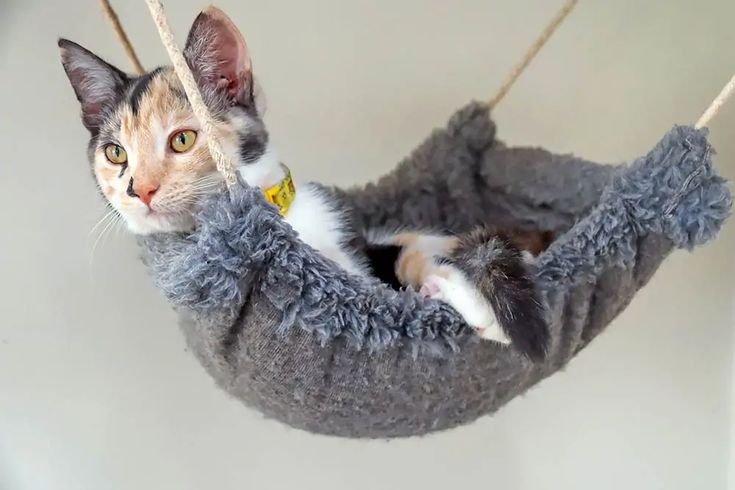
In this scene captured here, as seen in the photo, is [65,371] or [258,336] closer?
[258,336]

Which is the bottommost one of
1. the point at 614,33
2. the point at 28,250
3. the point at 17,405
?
the point at 17,405

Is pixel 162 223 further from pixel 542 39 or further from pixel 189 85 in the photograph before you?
pixel 542 39

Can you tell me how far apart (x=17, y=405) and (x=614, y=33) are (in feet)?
4.03

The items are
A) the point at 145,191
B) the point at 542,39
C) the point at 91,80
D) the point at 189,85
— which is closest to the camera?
the point at 189,85

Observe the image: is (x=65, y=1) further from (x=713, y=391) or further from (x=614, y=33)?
(x=713, y=391)

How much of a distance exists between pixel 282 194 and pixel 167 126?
0.55 ft

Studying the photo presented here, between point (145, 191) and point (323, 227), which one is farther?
point (323, 227)

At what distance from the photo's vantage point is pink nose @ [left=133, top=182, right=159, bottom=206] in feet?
2.45

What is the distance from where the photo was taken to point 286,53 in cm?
125

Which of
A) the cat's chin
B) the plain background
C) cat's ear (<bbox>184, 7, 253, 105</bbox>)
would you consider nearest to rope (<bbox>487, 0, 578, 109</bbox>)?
the plain background

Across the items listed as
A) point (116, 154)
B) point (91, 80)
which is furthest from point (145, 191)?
point (91, 80)

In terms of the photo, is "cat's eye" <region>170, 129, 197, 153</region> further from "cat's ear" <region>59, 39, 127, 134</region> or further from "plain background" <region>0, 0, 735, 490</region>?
"plain background" <region>0, 0, 735, 490</region>

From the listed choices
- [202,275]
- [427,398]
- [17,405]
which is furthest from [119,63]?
[427,398]

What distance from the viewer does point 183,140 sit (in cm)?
80
